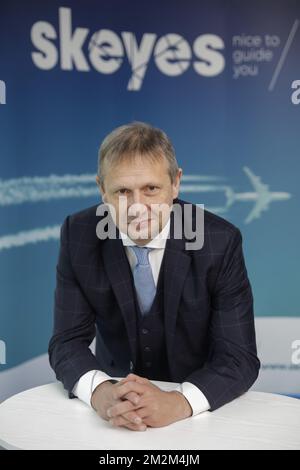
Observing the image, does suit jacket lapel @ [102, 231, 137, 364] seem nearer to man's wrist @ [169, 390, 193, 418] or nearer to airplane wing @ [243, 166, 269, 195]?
man's wrist @ [169, 390, 193, 418]

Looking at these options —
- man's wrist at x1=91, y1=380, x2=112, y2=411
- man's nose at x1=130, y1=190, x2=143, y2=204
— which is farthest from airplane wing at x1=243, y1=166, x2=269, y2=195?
man's wrist at x1=91, y1=380, x2=112, y2=411

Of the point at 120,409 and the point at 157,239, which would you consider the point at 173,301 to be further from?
the point at 120,409

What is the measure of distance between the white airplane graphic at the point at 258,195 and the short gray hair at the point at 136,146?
1624 mm

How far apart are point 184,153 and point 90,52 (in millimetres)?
787

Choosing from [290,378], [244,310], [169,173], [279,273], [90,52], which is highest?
[90,52]

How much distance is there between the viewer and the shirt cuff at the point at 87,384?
1.74 meters

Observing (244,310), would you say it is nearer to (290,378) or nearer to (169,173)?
(169,173)

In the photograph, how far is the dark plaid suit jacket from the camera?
191cm

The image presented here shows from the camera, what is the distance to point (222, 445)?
4.75ft

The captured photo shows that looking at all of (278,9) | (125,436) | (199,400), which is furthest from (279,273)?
(125,436)

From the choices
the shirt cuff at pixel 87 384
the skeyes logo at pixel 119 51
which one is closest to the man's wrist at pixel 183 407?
the shirt cuff at pixel 87 384

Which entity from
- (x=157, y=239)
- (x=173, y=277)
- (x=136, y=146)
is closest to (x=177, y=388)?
(x=173, y=277)

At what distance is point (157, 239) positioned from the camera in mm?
2062

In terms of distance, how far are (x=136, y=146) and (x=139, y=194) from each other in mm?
155
